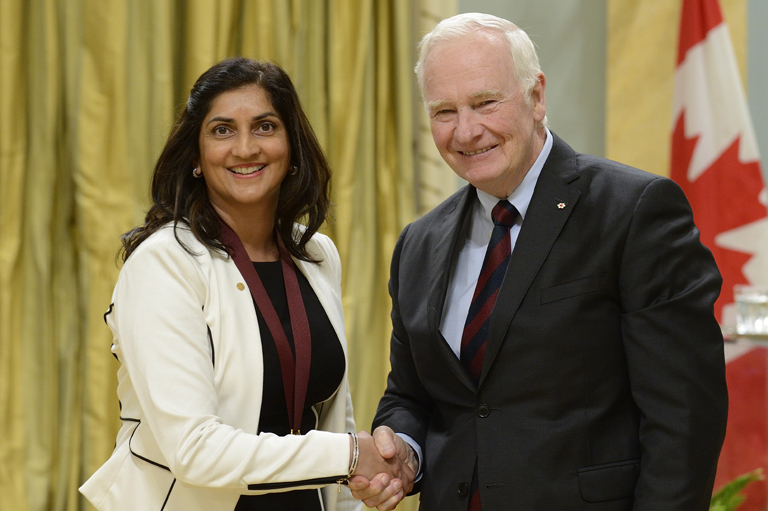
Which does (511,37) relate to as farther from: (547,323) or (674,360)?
(674,360)

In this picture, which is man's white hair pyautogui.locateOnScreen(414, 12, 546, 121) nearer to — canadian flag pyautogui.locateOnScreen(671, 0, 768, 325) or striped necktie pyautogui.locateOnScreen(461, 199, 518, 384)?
striped necktie pyautogui.locateOnScreen(461, 199, 518, 384)

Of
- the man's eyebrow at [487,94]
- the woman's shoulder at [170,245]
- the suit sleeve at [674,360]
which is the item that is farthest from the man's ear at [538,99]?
the woman's shoulder at [170,245]

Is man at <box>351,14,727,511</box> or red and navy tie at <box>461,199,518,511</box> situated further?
red and navy tie at <box>461,199,518,511</box>

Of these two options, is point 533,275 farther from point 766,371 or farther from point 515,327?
point 766,371

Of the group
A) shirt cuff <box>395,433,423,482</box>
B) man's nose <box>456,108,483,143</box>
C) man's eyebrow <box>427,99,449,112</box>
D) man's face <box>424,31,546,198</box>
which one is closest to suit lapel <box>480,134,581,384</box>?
man's face <box>424,31,546,198</box>

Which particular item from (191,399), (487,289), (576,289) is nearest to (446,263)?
(487,289)

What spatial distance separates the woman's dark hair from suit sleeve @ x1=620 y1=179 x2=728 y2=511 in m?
1.05

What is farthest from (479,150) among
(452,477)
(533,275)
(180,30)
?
(180,30)

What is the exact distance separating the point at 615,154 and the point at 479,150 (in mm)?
2078

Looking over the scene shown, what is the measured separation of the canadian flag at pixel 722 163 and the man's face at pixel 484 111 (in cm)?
198

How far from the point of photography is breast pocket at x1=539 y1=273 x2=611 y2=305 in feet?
6.07

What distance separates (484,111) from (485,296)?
1.56 ft

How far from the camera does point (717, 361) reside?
5.88 ft

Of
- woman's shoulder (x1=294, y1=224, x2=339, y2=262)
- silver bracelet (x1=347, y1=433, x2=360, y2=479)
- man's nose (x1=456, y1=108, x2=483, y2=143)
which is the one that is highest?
man's nose (x1=456, y1=108, x2=483, y2=143)
